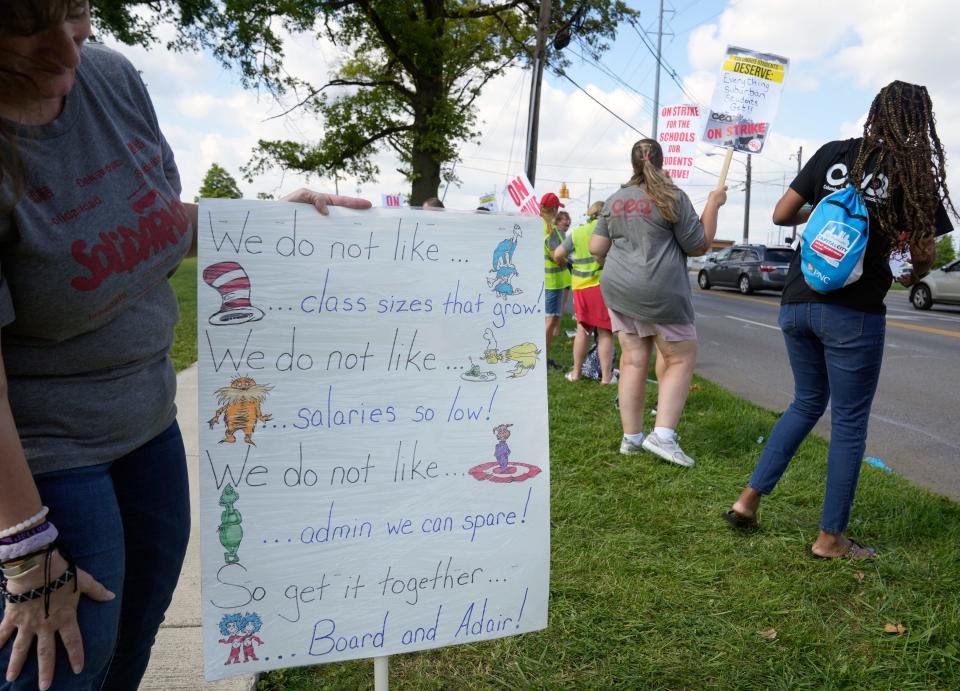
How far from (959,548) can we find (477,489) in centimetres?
247

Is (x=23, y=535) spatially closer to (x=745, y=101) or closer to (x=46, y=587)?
(x=46, y=587)

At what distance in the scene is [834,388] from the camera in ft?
9.43

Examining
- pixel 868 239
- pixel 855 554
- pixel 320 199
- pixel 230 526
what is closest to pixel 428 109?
pixel 868 239

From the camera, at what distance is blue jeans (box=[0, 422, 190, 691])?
3.91 ft

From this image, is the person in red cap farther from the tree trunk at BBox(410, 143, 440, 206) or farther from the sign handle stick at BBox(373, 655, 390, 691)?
the tree trunk at BBox(410, 143, 440, 206)

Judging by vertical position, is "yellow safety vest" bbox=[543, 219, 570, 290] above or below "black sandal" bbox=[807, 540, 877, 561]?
above

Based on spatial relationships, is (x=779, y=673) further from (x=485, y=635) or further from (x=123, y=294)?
(x=123, y=294)

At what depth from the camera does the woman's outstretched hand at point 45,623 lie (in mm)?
1087

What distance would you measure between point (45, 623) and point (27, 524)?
6.6 inches

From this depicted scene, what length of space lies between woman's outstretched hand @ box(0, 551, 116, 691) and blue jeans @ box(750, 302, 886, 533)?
2.70m

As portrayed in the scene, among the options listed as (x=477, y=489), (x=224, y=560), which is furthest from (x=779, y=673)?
(x=224, y=560)

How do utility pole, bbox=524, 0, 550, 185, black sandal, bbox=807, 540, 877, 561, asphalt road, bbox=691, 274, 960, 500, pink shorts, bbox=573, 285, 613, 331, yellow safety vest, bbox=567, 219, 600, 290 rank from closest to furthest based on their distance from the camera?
black sandal, bbox=807, 540, 877, 561, asphalt road, bbox=691, 274, 960, 500, pink shorts, bbox=573, 285, 613, 331, yellow safety vest, bbox=567, 219, 600, 290, utility pole, bbox=524, 0, 550, 185

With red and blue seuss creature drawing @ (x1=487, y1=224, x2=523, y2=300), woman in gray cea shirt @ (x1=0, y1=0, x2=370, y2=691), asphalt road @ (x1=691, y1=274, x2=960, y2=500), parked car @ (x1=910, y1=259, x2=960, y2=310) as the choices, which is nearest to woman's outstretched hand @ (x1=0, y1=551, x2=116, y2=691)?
woman in gray cea shirt @ (x1=0, y1=0, x2=370, y2=691)

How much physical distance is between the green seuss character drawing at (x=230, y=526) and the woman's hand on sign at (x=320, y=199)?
0.69 metres
